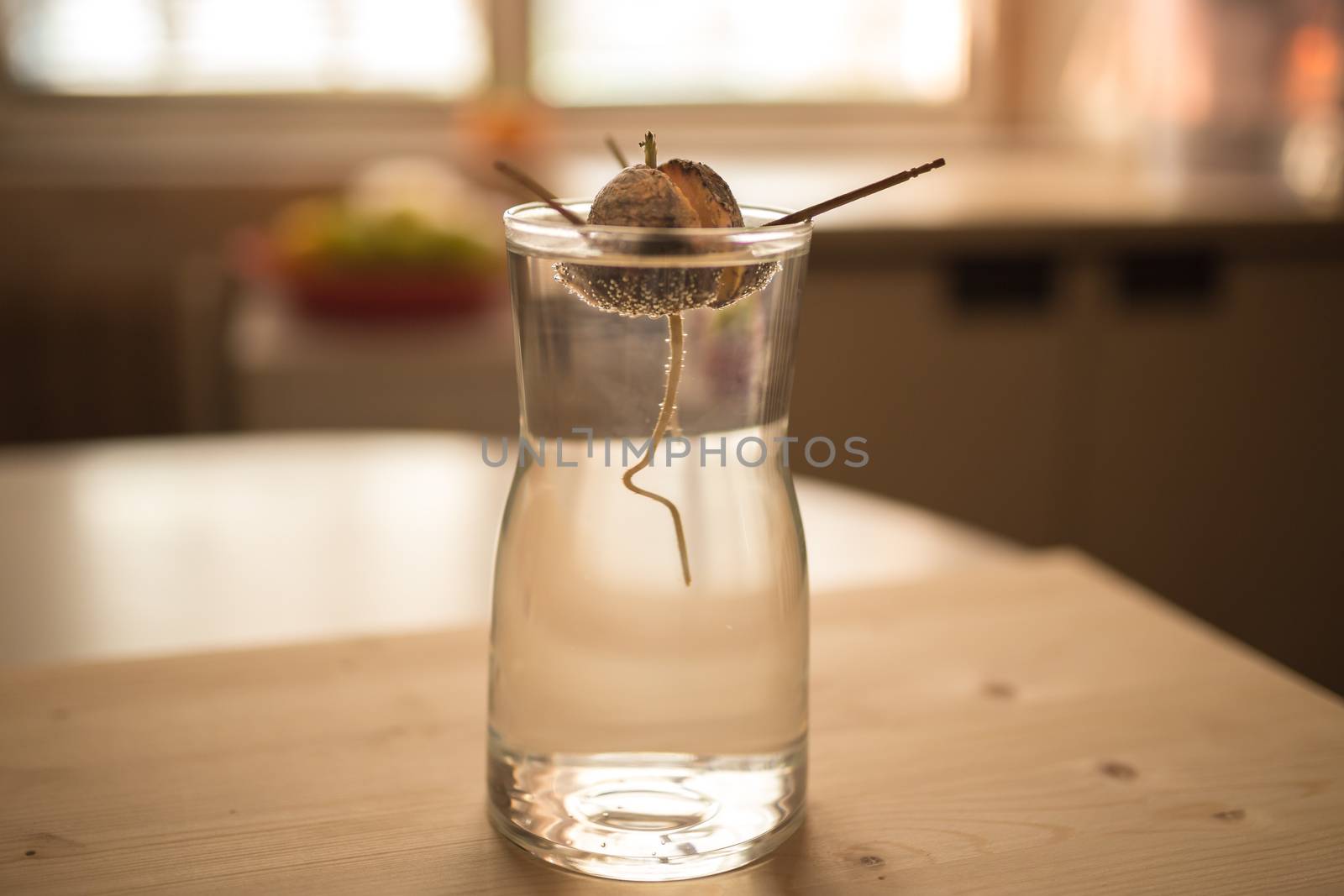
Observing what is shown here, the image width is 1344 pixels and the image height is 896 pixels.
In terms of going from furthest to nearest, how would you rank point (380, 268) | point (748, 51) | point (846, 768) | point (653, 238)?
1. point (748, 51)
2. point (380, 268)
3. point (846, 768)
4. point (653, 238)

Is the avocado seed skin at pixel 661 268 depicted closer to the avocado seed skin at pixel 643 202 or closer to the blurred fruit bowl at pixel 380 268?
the avocado seed skin at pixel 643 202

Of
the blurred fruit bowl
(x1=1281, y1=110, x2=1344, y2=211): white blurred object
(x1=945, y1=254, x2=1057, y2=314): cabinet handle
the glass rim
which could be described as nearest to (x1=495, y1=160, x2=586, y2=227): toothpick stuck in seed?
the glass rim

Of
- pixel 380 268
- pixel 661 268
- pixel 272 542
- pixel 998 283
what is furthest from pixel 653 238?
pixel 998 283

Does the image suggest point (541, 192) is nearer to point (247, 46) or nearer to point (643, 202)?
point (643, 202)

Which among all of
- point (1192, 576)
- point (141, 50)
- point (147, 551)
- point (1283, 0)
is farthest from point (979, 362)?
point (141, 50)

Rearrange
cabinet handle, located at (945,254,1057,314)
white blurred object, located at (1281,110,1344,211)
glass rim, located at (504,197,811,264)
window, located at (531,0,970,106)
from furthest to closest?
window, located at (531,0,970,106)
white blurred object, located at (1281,110,1344,211)
cabinet handle, located at (945,254,1057,314)
glass rim, located at (504,197,811,264)

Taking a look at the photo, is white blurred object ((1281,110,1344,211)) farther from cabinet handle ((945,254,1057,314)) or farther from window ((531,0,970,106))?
window ((531,0,970,106))
